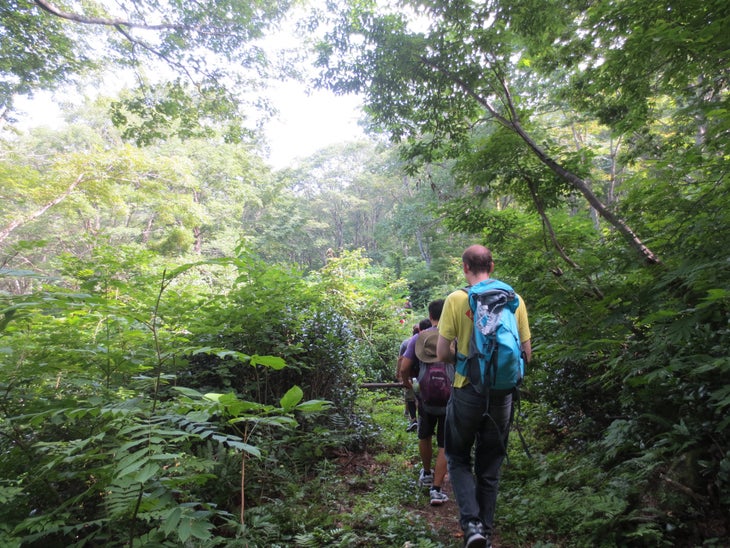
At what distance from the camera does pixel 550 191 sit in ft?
14.5

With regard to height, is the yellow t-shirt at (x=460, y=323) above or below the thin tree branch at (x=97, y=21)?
below

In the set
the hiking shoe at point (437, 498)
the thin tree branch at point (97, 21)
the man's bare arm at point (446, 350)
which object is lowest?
the hiking shoe at point (437, 498)

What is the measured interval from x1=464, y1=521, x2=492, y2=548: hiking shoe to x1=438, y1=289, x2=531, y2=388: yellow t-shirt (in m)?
0.87

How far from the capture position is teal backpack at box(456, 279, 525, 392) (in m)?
2.30

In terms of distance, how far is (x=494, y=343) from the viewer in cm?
230

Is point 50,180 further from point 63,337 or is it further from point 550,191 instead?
point 550,191

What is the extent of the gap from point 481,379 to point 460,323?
1.32ft

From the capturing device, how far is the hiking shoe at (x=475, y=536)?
7.48 feet

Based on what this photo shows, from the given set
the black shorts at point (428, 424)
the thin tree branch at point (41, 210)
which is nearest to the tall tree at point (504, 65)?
the black shorts at point (428, 424)

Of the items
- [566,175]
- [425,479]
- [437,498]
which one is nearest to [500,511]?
[437,498]

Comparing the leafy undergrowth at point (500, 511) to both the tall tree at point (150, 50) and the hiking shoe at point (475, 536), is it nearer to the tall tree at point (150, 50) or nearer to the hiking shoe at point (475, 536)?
the hiking shoe at point (475, 536)

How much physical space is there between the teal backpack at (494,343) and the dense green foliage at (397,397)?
0.92 m

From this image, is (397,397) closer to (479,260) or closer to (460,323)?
(460,323)

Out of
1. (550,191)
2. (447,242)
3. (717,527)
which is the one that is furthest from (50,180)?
(447,242)
